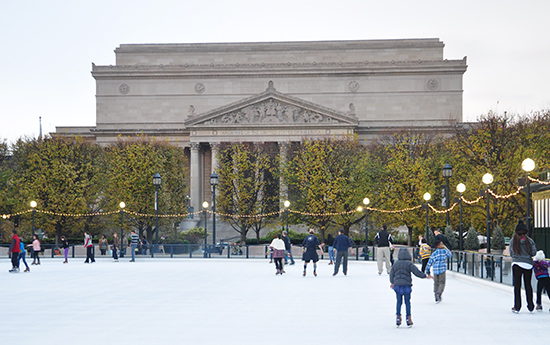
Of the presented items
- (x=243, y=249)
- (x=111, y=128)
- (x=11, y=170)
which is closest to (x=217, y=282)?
(x=243, y=249)

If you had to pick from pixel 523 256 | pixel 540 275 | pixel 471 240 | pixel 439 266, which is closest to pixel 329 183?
pixel 471 240

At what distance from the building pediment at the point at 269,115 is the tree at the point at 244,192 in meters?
10.5

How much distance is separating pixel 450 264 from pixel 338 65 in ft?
186

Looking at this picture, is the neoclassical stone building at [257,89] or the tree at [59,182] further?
the neoclassical stone building at [257,89]

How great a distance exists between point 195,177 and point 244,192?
1742 cm

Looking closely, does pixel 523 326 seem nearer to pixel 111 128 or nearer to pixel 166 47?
pixel 111 128

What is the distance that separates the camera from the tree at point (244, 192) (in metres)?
63.7

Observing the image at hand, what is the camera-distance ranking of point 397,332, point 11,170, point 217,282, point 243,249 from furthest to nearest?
point 11,170
point 243,249
point 217,282
point 397,332

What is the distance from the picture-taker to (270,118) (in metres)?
79.5

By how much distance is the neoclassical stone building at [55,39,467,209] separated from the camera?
80062mm

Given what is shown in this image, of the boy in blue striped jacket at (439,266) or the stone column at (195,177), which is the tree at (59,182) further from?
the boy in blue striped jacket at (439,266)

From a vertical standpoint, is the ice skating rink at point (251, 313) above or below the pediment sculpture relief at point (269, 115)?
below

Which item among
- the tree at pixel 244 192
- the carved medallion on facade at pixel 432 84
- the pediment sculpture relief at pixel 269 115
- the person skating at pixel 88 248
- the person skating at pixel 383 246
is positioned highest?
the carved medallion on facade at pixel 432 84

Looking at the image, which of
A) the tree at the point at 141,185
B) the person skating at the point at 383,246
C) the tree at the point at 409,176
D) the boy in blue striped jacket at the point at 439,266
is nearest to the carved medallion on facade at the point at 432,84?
the tree at the point at 409,176
